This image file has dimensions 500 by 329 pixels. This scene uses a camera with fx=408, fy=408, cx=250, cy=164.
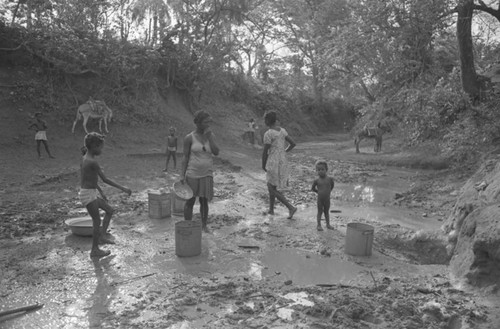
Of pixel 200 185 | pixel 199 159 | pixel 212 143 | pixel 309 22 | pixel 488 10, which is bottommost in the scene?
pixel 200 185

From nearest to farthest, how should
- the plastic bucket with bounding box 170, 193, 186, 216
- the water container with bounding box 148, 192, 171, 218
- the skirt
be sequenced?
the skirt → the water container with bounding box 148, 192, 171, 218 → the plastic bucket with bounding box 170, 193, 186, 216

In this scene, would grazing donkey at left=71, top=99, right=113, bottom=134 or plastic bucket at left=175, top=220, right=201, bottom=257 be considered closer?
plastic bucket at left=175, top=220, right=201, bottom=257

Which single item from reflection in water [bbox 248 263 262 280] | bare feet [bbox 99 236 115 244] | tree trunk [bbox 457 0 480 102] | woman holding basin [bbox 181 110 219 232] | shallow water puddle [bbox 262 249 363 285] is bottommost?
reflection in water [bbox 248 263 262 280]

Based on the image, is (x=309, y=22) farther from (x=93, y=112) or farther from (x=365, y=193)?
(x=365, y=193)

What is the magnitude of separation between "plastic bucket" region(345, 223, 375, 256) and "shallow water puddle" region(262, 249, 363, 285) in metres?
0.29

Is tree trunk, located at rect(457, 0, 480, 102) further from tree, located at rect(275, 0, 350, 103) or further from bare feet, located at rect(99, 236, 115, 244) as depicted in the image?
tree, located at rect(275, 0, 350, 103)

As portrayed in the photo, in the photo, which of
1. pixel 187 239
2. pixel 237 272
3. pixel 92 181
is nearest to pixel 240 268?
pixel 237 272

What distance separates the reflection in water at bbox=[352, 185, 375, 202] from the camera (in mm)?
9967

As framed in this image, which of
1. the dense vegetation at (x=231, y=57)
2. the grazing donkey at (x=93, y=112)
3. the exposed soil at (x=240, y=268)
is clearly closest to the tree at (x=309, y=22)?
the dense vegetation at (x=231, y=57)

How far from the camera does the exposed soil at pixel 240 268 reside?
3.65 m

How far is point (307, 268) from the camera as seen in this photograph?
196 inches

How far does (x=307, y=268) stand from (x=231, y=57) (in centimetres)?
2202

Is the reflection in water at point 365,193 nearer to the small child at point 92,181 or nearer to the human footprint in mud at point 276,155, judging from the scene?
the human footprint in mud at point 276,155

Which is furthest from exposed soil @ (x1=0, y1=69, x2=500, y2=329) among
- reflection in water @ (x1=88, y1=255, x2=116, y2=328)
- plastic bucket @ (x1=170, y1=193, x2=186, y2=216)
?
plastic bucket @ (x1=170, y1=193, x2=186, y2=216)
